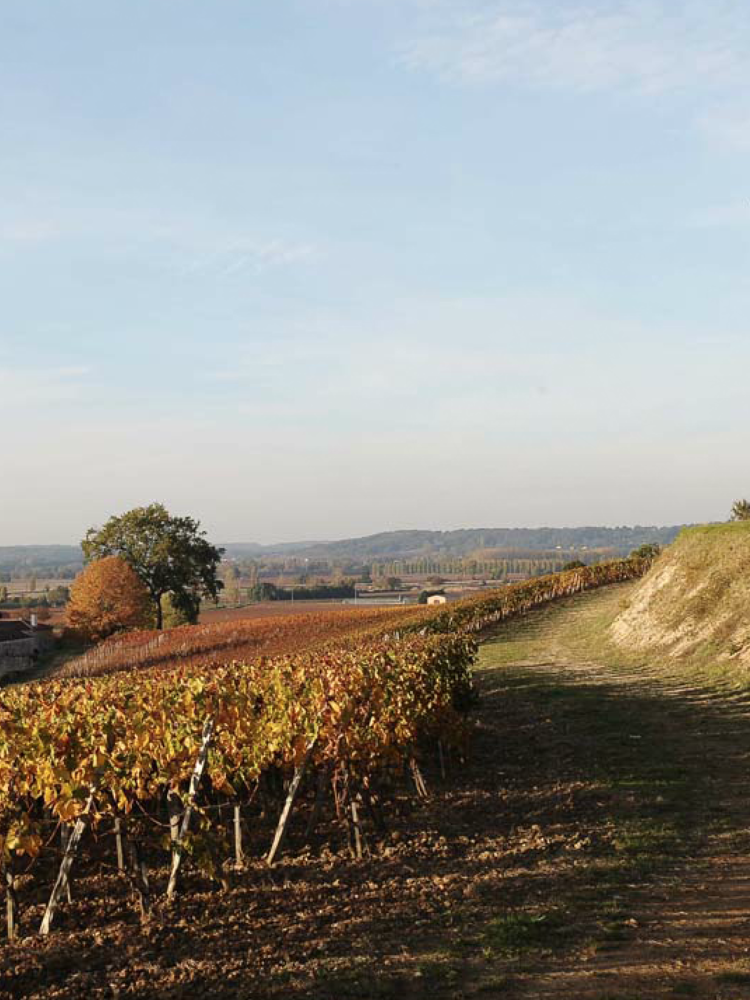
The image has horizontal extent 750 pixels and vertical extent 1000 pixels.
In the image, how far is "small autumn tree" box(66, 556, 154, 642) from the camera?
70.1m

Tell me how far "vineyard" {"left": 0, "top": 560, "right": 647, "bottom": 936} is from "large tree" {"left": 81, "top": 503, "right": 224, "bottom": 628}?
65.6m

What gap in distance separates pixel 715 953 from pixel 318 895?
3.28 m

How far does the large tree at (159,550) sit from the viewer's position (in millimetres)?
77062

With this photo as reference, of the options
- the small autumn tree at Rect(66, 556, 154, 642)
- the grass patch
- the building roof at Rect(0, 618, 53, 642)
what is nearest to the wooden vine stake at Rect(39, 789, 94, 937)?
the grass patch

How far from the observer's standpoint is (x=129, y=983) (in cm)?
627

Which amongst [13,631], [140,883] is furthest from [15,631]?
[140,883]

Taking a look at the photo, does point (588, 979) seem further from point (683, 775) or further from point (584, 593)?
point (584, 593)

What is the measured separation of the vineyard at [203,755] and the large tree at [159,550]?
6563 centimetres

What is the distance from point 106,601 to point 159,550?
795cm

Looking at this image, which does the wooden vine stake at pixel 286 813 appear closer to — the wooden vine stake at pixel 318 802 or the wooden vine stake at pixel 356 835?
the wooden vine stake at pixel 318 802

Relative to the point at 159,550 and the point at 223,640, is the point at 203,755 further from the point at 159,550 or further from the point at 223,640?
the point at 159,550

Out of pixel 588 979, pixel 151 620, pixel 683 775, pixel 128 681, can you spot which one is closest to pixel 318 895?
pixel 588 979

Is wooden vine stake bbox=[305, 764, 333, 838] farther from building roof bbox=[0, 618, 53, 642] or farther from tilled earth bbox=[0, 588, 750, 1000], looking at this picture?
building roof bbox=[0, 618, 53, 642]

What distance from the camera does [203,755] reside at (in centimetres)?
784
